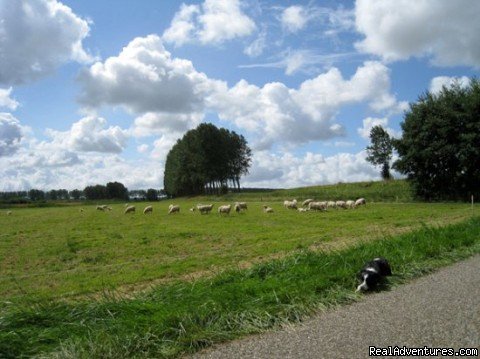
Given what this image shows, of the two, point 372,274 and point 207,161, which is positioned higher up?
point 207,161

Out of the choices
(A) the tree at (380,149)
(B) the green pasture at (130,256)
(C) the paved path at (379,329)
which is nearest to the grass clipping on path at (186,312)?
(C) the paved path at (379,329)

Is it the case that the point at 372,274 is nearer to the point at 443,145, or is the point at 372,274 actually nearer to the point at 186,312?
the point at 186,312

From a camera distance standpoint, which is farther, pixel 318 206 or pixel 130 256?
pixel 318 206

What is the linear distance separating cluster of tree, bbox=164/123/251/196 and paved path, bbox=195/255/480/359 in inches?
3571

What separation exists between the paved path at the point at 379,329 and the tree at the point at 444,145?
3992 cm

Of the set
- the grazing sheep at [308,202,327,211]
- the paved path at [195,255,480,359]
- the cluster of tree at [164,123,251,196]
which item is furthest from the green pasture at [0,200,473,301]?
the cluster of tree at [164,123,251,196]

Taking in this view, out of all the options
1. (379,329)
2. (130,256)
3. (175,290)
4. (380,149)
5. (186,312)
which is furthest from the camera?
(380,149)

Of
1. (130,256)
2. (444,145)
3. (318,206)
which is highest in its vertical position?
(444,145)

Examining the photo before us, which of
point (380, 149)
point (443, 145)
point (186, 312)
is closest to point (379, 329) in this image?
point (186, 312)

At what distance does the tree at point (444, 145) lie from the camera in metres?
43.6

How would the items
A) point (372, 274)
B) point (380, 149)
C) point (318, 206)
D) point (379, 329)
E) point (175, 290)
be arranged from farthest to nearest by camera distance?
1. point (380, 149)
2. point (318, 206)
3. point (372, 274)
4. point (175, 290)
5. point (379, 329)

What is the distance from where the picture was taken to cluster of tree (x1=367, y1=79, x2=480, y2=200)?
43.6 meters

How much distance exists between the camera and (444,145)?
44.5 meters

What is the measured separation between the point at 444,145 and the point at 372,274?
133 feet
